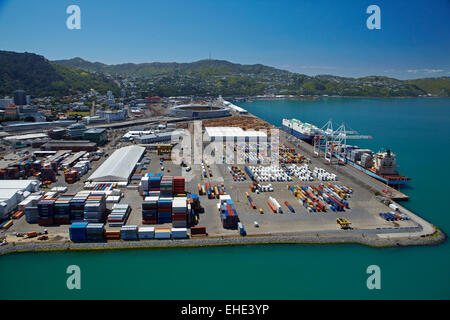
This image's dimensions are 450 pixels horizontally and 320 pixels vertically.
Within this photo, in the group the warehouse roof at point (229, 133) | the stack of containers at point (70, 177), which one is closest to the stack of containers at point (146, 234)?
the stack of containers at point (70, 177)

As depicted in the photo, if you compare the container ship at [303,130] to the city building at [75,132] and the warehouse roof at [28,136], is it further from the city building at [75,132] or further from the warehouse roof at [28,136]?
the warehouse roof at [28,136]

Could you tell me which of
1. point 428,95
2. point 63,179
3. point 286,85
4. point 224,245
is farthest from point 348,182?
point 428,95

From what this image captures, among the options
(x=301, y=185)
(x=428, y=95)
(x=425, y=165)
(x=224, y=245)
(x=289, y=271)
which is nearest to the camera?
(x=289, y=271)

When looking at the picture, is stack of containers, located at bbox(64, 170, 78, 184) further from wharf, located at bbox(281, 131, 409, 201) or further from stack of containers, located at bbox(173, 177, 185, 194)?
wharf, located at bbox(281, 131, 409, 201)

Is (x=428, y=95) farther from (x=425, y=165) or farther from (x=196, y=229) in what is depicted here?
(x=196, y=229)

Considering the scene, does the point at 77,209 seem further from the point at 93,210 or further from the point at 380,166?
the point at 380,166

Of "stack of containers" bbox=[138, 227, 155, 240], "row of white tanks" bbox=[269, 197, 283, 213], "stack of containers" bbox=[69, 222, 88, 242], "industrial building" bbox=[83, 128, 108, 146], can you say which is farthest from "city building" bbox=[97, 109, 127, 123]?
"row of white tanks" bbox=[269, 197, 283, 213]

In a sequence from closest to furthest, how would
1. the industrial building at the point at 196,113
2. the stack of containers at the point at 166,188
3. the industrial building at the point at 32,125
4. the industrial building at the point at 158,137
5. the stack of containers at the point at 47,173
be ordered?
1. the stack of containers at the point at 166,188
2. the stack of containers at the point at 47,173
3. the industrial building at the point at 158,137
4. the industrial building at the point at 32,125
5. the industrial building at the point at 196,113
